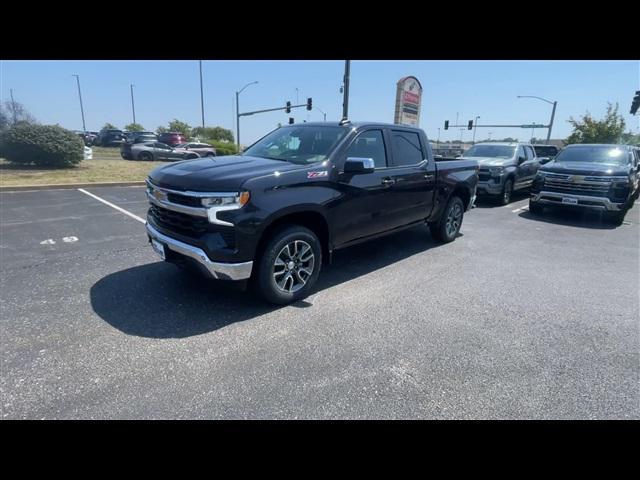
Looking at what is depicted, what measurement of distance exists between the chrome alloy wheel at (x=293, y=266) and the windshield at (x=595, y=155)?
29.4 feet

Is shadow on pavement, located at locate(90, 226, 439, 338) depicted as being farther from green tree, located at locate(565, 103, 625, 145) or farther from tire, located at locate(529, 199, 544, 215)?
green tree, located at locate(565, 103, 625, 145)

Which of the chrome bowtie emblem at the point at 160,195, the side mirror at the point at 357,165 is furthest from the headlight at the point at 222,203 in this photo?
the side mirror at the point at 357,165

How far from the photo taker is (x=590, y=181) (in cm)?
827

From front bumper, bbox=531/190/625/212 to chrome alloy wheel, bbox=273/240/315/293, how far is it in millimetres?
7553

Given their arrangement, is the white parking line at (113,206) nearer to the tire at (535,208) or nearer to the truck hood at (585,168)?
the tire at (535,208)

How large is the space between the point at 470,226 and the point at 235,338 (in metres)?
6.38

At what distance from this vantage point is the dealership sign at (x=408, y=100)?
1862cm

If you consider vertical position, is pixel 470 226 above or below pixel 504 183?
below

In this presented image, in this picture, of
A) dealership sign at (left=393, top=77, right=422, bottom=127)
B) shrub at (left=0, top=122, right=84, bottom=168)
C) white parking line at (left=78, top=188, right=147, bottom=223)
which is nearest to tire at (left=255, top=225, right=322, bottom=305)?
white parking line at (left=78, top=188, right=147, bottom=223)

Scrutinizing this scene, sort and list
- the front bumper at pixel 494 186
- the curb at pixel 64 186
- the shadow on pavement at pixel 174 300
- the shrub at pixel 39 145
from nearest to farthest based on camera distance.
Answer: the shadow on pavement at pixel 174 300 < the curb at pixel 64 186 < the front bumper at pixel 494 186 < the shrub at pixel 39 145

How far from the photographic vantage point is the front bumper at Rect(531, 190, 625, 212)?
26.5 ft

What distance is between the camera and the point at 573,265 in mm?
5523
